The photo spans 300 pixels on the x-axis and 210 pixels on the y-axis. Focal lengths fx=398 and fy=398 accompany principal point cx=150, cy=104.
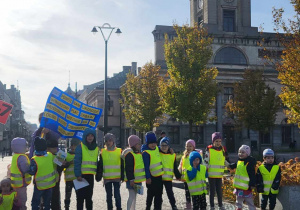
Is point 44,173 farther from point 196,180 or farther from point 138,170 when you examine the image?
point 196,180

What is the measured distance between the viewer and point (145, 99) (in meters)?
30.9

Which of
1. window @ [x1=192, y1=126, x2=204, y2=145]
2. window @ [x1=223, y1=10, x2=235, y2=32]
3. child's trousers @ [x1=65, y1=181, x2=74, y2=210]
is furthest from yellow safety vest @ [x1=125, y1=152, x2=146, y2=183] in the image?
window @ [x1=223, y1=10, x2=235, y2=32]

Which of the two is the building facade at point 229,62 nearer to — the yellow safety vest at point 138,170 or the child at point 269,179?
the yellow safety vest at point 138,170

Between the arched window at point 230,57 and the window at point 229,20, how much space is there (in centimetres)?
285

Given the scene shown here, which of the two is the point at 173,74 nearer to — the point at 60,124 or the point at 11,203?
the point at 60,124

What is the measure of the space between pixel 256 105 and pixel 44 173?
83.6 feet

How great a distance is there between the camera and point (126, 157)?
8773 millimetres

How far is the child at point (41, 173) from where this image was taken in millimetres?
8125

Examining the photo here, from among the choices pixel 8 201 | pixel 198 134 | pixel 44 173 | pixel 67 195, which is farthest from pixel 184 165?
pixel 198 134

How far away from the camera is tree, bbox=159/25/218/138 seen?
939 inches

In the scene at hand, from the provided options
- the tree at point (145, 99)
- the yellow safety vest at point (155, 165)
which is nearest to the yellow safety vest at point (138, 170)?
the yellow safety vest at point (155, 165)

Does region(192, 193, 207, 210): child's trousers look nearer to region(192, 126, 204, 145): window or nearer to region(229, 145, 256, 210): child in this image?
region(229, 145, 256, 210): child

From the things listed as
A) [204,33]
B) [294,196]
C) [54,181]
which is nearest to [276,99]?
[204,33]

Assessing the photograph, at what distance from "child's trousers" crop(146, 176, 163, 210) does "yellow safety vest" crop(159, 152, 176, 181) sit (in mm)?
197
